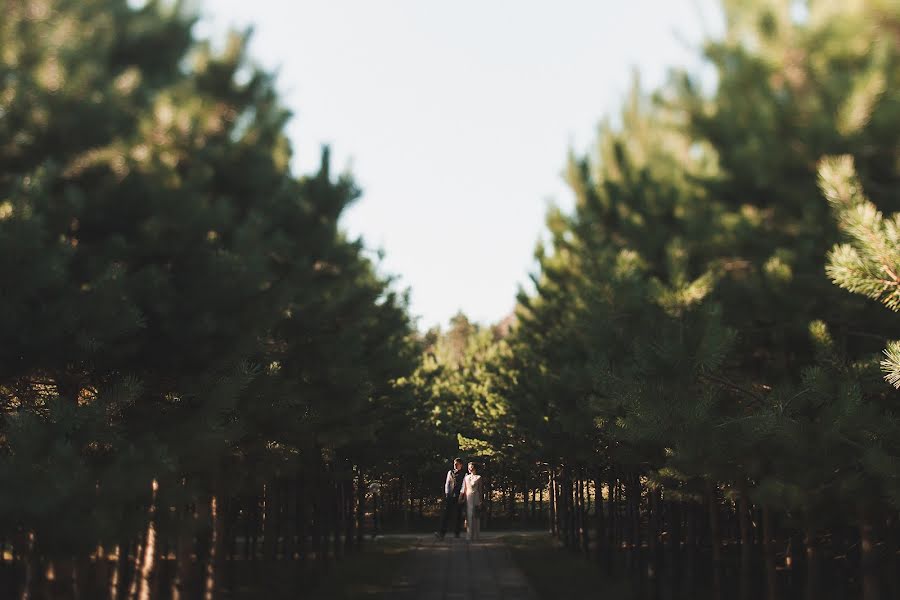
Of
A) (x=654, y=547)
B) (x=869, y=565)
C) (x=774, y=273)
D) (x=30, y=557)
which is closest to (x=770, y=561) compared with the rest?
(x=869, y=565)

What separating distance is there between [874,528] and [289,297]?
6208 millimetres

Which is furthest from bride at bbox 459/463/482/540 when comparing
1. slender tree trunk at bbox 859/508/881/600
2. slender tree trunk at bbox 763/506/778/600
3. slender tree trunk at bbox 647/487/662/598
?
slender tree trunk at bbox 859/508/881/600

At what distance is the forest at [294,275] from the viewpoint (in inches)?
214

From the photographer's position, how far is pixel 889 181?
5727 mm

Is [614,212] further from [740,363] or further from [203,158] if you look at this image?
[203,158]

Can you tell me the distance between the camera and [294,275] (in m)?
10.7

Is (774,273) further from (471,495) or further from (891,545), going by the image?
(471,495)

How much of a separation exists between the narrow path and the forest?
10.8 ft

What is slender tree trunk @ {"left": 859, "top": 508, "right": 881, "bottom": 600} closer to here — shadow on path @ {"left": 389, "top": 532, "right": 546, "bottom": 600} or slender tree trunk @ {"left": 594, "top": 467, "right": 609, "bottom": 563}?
shadow on path @ {"left": 389, "top": 532, "right": 546, "bottom": 600}

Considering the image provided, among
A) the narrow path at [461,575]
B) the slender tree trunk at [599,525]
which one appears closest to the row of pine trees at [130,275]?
the narrow path at [461,575]

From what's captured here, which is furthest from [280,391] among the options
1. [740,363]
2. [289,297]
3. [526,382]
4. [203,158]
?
[526,382]

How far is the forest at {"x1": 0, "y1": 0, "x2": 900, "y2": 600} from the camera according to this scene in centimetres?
544

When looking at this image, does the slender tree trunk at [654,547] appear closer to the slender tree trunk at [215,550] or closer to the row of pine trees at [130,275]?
the row of pine trees at [130,275]

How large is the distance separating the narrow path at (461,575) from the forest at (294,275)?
3.29m
